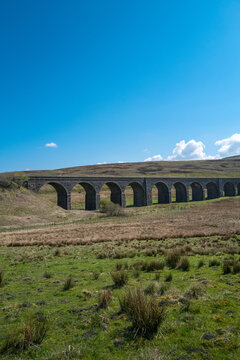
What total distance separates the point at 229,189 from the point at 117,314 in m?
71.3

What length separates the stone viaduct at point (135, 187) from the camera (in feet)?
137

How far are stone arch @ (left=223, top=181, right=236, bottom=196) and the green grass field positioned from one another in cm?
6479

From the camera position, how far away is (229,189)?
227 feet

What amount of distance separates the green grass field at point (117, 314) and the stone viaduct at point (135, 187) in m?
32.9

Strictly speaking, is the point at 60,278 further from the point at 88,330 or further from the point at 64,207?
the point at 64,207

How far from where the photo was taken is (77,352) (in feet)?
12.1

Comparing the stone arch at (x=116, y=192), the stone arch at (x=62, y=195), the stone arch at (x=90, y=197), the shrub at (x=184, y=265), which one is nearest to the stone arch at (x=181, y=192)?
the stone arch at (x=116, y=192)

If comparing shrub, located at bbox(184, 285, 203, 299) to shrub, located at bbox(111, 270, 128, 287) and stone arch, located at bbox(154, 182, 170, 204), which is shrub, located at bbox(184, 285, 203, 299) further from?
stone arch, located at bbox(154, 182, 170, 204)

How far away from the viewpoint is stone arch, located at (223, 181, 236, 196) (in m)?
68.5

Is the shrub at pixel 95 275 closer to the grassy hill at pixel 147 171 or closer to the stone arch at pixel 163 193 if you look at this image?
the stone arch at pixel 163 193

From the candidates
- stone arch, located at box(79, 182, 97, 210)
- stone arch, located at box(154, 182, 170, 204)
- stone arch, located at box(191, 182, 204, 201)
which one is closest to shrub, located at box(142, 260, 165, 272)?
stone arch, located at box(79, 182, 97, 210)

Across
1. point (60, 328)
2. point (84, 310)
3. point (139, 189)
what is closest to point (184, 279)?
point (84, 310)

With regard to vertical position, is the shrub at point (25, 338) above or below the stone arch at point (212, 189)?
below

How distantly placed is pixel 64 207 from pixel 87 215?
7301 millimetres
